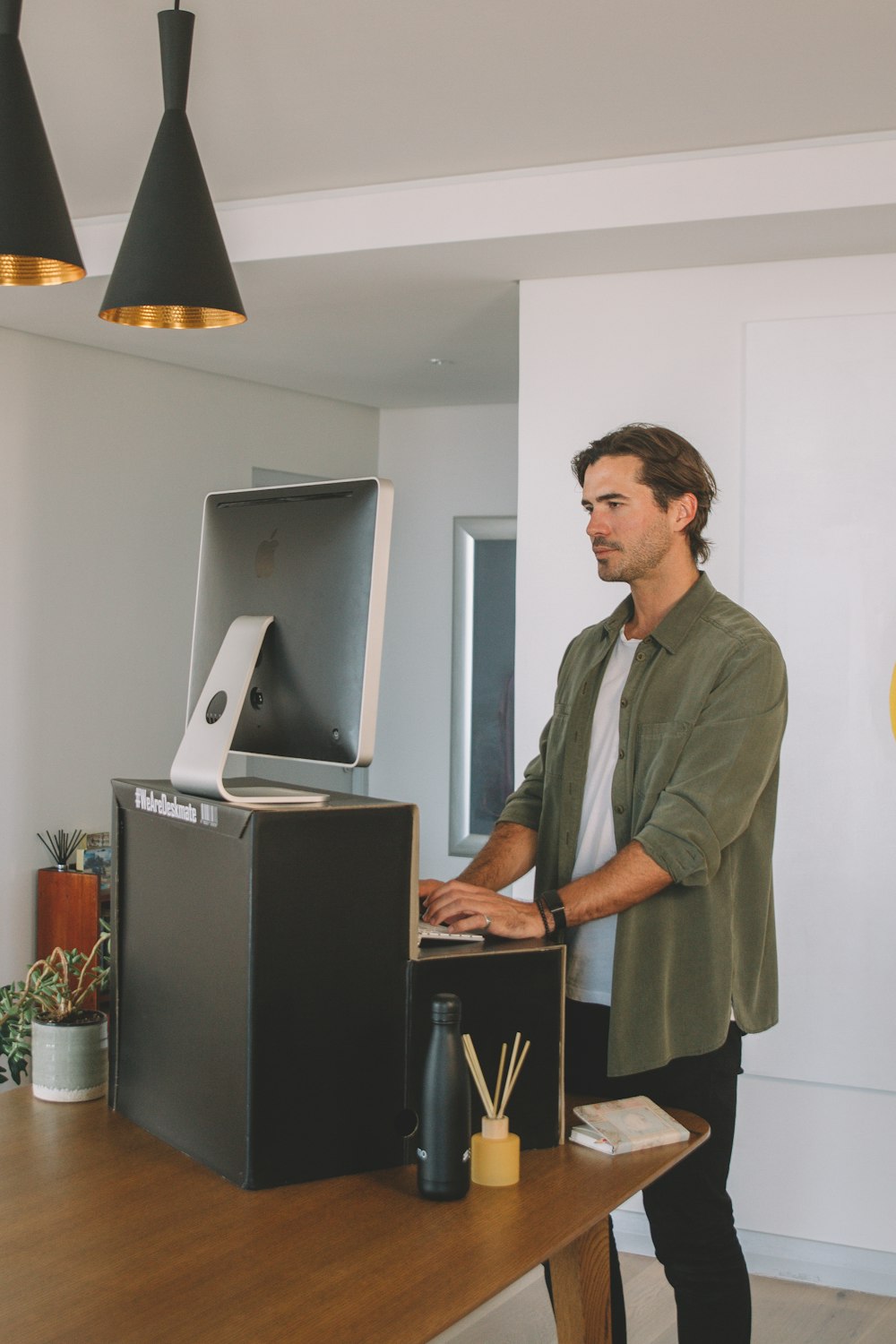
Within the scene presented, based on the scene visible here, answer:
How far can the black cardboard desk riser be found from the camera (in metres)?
1.68

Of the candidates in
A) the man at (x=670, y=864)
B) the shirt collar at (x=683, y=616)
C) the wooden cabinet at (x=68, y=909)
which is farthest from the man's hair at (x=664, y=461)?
the wooden cabinet at (x=68, y=909)

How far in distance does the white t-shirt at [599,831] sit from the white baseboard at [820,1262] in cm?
176

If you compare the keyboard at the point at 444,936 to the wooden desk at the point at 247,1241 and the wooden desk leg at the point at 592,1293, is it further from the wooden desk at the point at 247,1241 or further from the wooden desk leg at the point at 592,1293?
the wooden desk leg at the point at 592,1293

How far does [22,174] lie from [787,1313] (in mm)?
3117

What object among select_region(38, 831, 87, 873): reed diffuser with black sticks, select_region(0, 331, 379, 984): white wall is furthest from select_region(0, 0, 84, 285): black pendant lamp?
select_region(38, 831, 87, 873): reed diffuser with black sticks

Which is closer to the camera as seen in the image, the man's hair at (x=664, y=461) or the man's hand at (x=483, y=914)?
the man's hand at (x=483, y=914)

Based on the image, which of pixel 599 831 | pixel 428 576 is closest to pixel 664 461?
pixel 599 831

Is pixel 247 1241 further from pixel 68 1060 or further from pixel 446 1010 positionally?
pixel 68 1060

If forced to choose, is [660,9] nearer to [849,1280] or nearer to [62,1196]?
[62,1196]

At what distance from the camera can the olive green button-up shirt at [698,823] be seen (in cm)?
210

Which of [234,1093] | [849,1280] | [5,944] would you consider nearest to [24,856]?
[5,944]

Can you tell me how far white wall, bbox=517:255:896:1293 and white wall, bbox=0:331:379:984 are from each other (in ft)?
4.85

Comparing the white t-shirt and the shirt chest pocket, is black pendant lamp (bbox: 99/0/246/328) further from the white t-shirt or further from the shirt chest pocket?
the shirt chest pocket

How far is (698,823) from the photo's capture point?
2061mm
